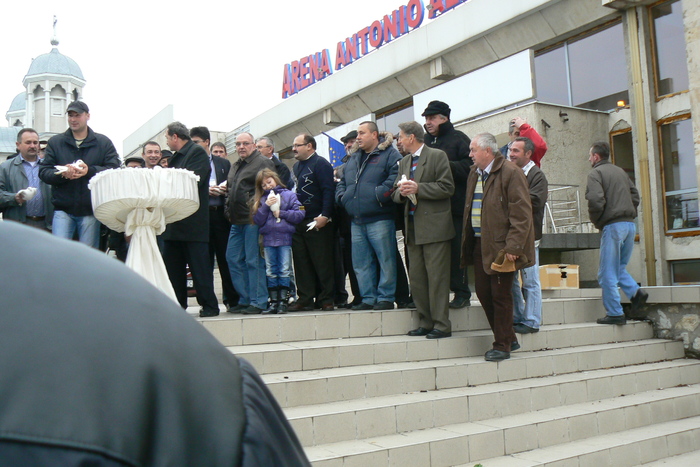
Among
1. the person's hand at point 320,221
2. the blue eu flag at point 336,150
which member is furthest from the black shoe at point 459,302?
the blue eu flag at point 336,150

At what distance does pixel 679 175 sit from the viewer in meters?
13.3

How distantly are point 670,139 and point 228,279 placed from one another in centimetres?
993

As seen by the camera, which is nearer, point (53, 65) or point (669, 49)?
point (669, 49)

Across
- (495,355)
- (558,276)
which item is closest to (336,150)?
(558,276)

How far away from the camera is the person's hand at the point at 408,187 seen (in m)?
6.60

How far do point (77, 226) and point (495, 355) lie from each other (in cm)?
408

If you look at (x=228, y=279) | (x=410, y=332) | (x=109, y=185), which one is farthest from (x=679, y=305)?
(x=109, y=185)

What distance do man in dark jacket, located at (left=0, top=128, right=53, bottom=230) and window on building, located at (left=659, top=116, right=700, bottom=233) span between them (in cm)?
1138

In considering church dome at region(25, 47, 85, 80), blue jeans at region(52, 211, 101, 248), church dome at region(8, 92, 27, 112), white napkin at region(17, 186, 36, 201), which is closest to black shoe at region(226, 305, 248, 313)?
blue jeans at region(52, 211, 101, 248)

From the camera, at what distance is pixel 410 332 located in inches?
263

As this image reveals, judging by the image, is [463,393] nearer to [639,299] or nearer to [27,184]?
[639,299]

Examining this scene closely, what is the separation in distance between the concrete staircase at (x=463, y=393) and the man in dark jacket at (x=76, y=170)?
1.47 meters

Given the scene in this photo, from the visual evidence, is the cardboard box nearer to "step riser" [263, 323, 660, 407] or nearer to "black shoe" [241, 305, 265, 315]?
"step riser" [263, 323, 660, 407]

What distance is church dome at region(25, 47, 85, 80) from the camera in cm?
5866
